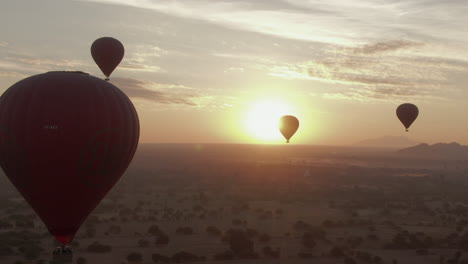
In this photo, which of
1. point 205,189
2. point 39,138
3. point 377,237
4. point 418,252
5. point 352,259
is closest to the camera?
point 39,138

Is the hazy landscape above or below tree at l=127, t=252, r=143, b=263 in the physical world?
above

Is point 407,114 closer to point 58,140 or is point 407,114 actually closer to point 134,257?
point 134,257

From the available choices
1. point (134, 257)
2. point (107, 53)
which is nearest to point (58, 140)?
point (134, 257)

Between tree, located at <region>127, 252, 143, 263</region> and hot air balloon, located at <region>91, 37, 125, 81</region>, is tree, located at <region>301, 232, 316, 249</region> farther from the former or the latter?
hot air balloon, located at <region>91, 37, 125, 81</region>

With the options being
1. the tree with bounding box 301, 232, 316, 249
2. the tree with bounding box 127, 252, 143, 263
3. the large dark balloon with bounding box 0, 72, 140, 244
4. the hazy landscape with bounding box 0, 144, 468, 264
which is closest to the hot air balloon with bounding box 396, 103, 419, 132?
the hazy landscape with bounding box 0, 144, 468, 264

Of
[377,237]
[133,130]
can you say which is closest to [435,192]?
[377,237]

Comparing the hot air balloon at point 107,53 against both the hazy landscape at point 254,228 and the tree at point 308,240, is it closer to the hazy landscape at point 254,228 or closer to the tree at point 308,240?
the hazy landscape at point 254,228

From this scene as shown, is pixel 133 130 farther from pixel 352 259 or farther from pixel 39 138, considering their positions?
pixel 352 259
